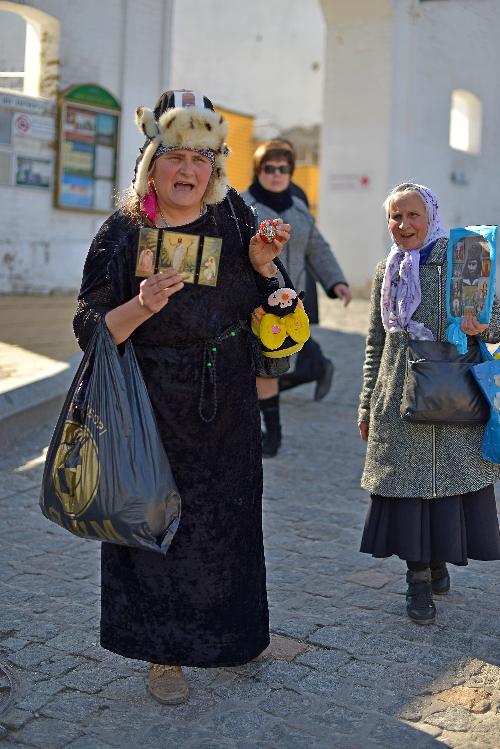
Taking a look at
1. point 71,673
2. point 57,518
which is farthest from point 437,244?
point 71,673

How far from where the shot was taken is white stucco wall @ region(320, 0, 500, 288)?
674 inches

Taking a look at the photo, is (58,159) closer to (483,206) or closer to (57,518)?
(483,206)

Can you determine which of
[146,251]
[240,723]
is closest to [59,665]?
[240,723]

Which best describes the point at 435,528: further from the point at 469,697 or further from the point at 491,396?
the point at 469,697

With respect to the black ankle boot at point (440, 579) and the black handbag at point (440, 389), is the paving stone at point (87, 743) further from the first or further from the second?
the black ankle boot at point (440, 579)

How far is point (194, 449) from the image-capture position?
311cm

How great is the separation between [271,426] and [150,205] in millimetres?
3611

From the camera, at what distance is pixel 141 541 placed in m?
2.90

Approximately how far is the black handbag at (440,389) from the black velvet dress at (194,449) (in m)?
0.80

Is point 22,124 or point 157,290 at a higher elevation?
point 22,124

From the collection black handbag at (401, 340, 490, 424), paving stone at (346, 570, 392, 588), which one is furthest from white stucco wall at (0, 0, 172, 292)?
black handbag at (401, 340, 490, 424)

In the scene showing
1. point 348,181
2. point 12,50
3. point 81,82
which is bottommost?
point 348,181

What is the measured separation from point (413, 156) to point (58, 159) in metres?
6.96

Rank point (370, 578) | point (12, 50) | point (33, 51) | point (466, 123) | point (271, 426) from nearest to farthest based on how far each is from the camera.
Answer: point (370, 578) → point (271, 426) → point (12, 50) → point (33, 51) → point (466, 123)
